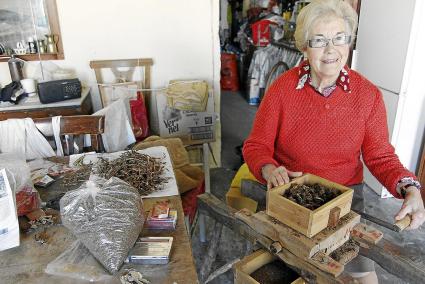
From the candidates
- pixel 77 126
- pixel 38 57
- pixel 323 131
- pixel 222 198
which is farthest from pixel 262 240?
pixel 38 57

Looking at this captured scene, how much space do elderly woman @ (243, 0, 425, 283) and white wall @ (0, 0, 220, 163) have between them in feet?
5.15

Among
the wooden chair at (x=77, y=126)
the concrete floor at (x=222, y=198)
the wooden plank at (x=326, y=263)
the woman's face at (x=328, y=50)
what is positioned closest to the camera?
the wooden plank at (x=326, y=263)

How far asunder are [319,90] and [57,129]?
1.17m

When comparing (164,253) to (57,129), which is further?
(57,129)

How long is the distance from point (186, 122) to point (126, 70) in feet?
2.15

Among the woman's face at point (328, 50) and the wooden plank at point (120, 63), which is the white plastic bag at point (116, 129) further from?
the woman's face at point (328, 50)

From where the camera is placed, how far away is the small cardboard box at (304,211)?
0.87 m

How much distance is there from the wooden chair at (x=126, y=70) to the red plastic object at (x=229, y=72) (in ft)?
9.70

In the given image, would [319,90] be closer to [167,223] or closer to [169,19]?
[167,223]

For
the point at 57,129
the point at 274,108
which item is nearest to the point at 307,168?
the point at 274,108

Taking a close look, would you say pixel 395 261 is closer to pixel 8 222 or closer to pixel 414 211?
pixel 414 211

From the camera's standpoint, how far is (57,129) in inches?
64.7

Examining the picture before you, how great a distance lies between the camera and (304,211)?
868 mm

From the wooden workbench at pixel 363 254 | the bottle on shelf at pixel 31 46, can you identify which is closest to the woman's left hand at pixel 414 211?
the wooden workbench at pixel 363 254
